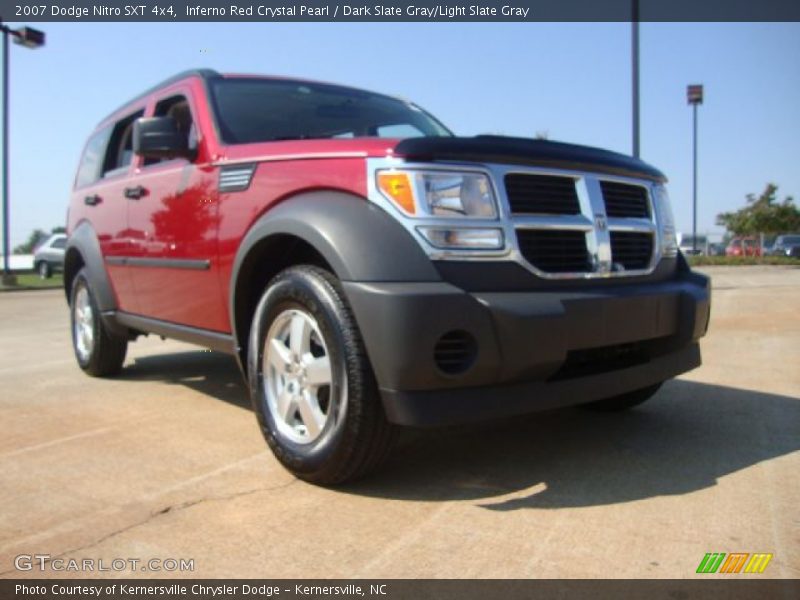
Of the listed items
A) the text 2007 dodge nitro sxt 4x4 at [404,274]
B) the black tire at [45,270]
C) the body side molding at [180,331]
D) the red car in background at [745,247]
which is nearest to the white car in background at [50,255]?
the black tire at [45,270]

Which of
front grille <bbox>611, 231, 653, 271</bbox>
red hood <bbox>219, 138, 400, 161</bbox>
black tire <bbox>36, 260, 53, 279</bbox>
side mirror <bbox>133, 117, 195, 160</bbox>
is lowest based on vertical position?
black tire <bbox>36, 260, 53, 279</bbox>

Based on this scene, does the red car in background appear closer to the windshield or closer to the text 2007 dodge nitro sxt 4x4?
the windshield

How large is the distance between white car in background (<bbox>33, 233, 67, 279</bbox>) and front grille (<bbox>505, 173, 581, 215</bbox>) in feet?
81.7

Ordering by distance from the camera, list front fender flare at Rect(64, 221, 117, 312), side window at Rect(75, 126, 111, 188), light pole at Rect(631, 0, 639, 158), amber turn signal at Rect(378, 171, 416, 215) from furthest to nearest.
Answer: light pole at Rect(631, 0, 639, 158) < side window at Rect(75, 126, 111, 188) < front fender flare at Rect(64, 221, 117, 312) < amber turn signal at Rect(378, 171, 416, 215)

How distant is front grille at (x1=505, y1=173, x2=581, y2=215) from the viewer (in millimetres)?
2672

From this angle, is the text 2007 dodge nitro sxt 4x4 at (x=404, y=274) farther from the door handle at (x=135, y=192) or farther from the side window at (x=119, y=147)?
the side window at (x=119, y=147)

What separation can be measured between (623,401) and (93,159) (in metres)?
4.35

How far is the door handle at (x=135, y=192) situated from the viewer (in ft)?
13.6

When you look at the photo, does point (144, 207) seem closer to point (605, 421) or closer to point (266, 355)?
point (266, 355)

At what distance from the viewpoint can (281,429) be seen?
2.89 metres

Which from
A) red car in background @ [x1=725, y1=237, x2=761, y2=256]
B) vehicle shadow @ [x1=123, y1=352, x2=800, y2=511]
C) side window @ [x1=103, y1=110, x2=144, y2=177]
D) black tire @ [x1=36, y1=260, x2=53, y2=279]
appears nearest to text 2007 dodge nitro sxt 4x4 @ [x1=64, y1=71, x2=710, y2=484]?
vehicle shadow @ [x1=123, y1=352, x2=800, y2=511]

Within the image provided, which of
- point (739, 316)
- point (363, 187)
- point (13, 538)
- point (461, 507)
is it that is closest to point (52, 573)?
point (13, 538)

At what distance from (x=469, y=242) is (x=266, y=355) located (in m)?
1.05

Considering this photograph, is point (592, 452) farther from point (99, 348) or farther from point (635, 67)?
point (635, 67)
